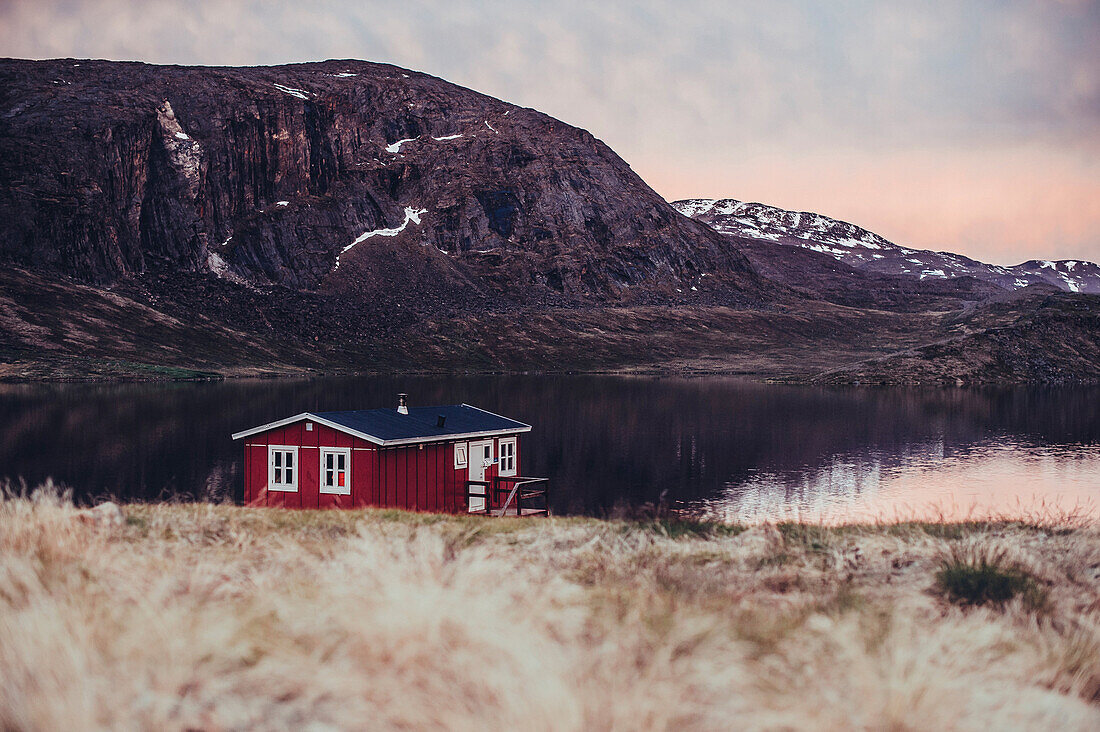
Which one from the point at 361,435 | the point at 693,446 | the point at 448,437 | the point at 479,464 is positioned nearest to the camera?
the point at 361,435

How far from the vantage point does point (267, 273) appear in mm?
190750

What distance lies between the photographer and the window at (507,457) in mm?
33781

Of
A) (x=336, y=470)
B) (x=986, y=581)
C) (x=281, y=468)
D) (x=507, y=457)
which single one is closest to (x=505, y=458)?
(x=507, y=457)

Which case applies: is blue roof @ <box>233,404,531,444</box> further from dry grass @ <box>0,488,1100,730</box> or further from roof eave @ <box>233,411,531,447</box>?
dry grass @ <box>0,488,1100,730</box>

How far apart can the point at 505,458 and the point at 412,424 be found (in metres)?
4.10

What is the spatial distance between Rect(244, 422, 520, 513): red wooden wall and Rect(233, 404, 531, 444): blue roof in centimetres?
35

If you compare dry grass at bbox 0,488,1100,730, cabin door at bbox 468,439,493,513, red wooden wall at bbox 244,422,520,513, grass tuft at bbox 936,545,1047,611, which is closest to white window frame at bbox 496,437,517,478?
cabin door at bbox 468,439,493,513

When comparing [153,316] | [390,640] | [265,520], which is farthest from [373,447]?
[153,316]

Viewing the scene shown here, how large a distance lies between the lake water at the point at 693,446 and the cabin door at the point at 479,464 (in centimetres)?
496

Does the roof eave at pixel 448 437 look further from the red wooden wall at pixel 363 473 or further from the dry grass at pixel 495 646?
the dry grass at pixel 495 646

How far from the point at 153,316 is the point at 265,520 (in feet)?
496

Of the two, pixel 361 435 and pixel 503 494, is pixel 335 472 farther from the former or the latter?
pixel 503 494

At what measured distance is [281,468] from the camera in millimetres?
29922

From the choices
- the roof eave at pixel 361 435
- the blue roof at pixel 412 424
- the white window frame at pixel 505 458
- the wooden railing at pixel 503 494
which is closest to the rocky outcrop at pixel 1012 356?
the white window frame at pixel 505 458
